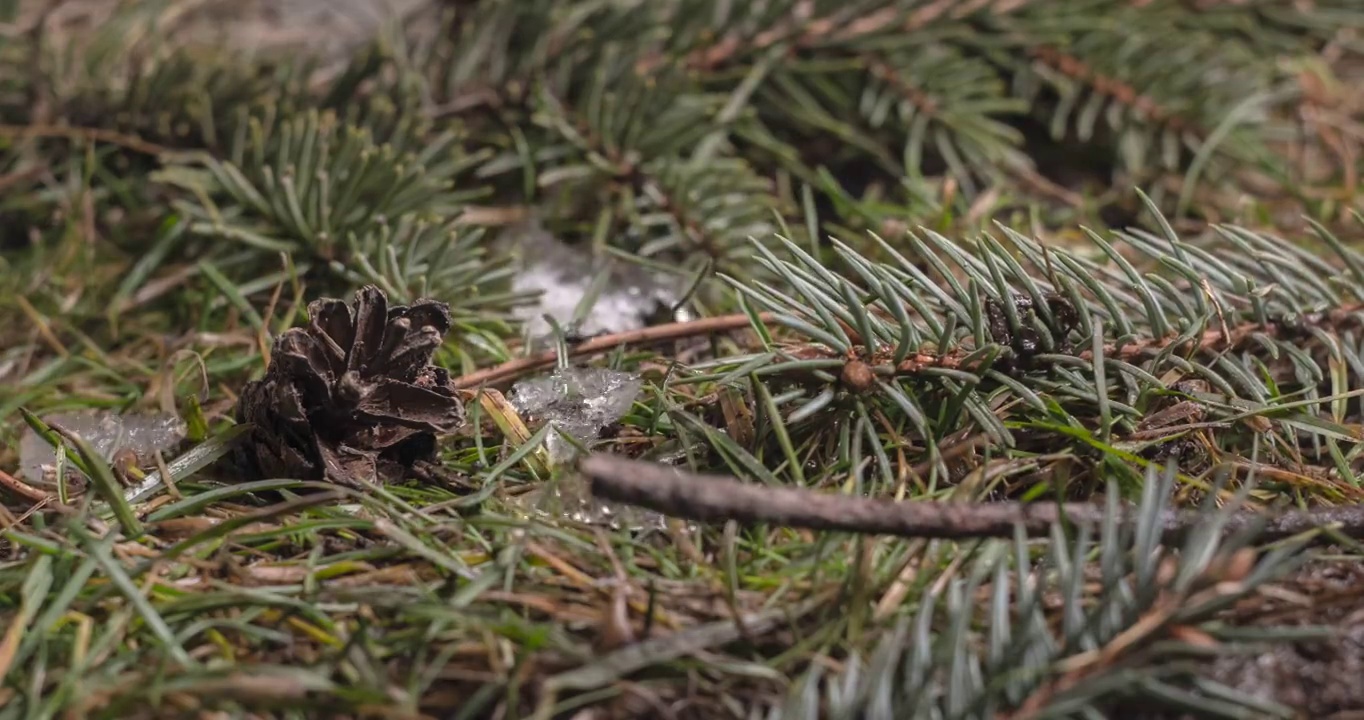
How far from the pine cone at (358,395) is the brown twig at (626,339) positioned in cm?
15

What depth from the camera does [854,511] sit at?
0.78 m

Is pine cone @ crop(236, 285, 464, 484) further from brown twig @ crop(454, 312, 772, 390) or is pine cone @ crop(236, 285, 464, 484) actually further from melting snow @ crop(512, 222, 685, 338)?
melting snow @ crop(512, 222, 685, 338)

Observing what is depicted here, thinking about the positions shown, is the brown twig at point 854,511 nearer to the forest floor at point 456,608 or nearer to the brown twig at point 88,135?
the forest floor at point 456,608

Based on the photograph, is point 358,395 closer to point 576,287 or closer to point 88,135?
point 576,287

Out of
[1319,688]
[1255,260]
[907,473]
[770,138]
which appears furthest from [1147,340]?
[770,138]

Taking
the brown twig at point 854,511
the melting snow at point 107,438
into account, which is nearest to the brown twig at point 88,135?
the melting snow at point 107,438

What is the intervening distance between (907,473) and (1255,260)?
486mm

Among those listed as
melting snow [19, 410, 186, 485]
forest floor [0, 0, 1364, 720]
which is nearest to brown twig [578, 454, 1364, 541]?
forest floor [0, 0, 1364, 720]

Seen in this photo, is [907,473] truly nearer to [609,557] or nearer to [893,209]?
[609,557]

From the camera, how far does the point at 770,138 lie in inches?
64.7

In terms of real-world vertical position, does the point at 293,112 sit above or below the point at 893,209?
above

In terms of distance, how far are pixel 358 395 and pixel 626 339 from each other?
0.31m

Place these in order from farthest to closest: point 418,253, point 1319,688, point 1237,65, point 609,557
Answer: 1. point 1237,65
2. point 418,253
3. point 609,557
4. point 1319,688

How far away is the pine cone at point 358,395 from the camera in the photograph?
993 millimetres
